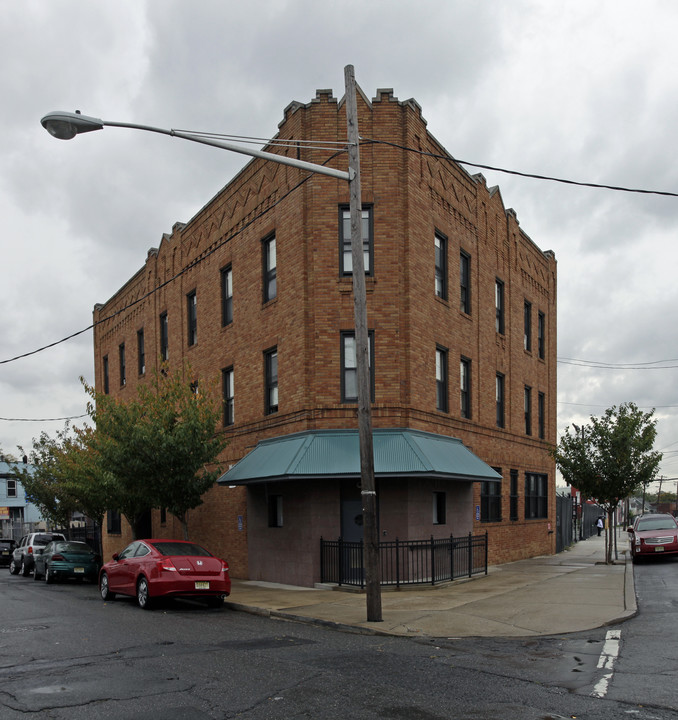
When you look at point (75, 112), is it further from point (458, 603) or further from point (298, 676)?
point (458, 603)

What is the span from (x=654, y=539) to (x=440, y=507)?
9489mm

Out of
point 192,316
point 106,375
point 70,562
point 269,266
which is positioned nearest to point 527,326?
point 269,266

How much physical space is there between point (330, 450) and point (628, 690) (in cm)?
1081

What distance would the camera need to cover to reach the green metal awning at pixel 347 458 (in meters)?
17.6

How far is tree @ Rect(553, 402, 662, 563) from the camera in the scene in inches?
979

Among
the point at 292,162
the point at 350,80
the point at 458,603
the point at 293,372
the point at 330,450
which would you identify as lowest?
the point at 458,603

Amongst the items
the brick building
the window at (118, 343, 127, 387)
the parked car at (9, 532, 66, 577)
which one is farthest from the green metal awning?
the window at (118, 343, 127, 387)

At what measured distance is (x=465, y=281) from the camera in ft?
76.9

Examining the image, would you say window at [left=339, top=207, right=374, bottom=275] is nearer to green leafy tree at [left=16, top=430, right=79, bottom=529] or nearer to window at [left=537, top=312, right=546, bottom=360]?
window at [left=537, top=312, right=546, bottom=360]

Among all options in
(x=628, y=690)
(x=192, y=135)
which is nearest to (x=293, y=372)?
(x=192, y=135)

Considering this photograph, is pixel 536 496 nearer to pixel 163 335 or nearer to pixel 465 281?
pixel 465 281

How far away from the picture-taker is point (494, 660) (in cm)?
973

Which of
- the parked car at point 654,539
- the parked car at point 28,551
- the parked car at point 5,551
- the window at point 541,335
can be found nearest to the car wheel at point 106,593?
the parked car at point 28,551

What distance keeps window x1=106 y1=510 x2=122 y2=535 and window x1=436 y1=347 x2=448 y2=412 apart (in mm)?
17787
